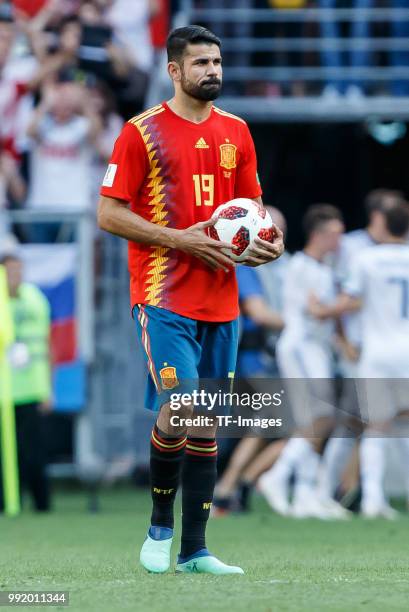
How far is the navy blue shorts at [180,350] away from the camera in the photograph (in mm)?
6129

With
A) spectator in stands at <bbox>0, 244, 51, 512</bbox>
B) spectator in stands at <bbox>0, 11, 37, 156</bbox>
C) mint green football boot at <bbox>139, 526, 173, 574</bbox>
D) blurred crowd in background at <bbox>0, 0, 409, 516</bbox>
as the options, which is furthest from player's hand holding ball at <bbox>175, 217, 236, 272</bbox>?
spectator in stands at <bbox>0, 11, 37, 156</bbox>

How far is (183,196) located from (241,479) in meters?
5.86

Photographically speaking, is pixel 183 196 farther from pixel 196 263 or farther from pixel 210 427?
pixel 210 427

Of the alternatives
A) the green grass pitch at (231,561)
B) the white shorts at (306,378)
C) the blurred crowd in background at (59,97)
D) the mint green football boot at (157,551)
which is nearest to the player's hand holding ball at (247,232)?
the mint green football boot at (157,551)

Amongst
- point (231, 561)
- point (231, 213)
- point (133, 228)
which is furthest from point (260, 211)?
point (231, 561)

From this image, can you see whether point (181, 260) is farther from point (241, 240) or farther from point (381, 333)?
point (381, 333)

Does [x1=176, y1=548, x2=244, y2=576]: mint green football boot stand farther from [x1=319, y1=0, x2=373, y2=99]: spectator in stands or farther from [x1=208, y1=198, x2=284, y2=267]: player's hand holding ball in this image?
[x1=319, y1=0, x2=373, y2=99]: spectator in stands

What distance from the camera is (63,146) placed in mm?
13406

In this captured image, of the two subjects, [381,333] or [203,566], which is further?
[381,333]

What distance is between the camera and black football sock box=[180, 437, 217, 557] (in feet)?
20.5

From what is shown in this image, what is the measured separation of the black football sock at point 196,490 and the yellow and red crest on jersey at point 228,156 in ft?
4.10

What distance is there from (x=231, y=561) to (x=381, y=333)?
14.7ft

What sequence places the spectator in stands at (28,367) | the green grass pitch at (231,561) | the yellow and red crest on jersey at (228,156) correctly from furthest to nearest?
the spectator in stands at (28,367) → the yellow and red crest on jersey at (228,156) → the green grass pitch at (231,561)

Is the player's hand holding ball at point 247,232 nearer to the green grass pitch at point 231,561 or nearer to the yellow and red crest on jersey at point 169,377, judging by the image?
the yellow and red crest on jersey at point 169,377
